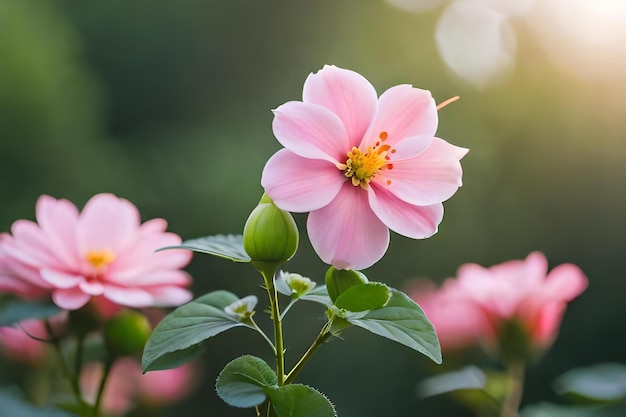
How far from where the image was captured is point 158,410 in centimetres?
66

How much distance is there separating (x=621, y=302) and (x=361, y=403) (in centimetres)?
53

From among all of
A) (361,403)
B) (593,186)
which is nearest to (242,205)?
(361,403)

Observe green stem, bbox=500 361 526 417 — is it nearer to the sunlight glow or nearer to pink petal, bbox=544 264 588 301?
pink petal, bbox=544 264 588 301

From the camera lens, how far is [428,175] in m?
0.28

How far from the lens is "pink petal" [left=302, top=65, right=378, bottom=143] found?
11.0 inches

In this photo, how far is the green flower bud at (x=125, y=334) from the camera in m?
0.37

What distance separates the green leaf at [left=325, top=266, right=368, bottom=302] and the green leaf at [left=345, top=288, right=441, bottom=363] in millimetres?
11

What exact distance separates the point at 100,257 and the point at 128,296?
0.06 m

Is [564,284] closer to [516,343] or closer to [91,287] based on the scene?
[516,343]

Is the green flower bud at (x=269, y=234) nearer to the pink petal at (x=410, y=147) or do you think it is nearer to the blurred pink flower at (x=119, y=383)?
the pink petal at (x=410, y=147)

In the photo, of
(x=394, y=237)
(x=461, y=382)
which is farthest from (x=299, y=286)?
(x=394, y=237)

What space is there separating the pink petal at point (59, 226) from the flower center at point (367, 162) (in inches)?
7.2

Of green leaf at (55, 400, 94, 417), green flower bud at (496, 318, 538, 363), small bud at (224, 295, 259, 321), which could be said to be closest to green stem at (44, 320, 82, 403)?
green leaf at (55, 400, 94, 417)

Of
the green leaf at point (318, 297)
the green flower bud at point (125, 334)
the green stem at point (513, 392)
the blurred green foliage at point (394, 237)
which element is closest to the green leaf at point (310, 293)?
the green leaf at point (318, 297)
